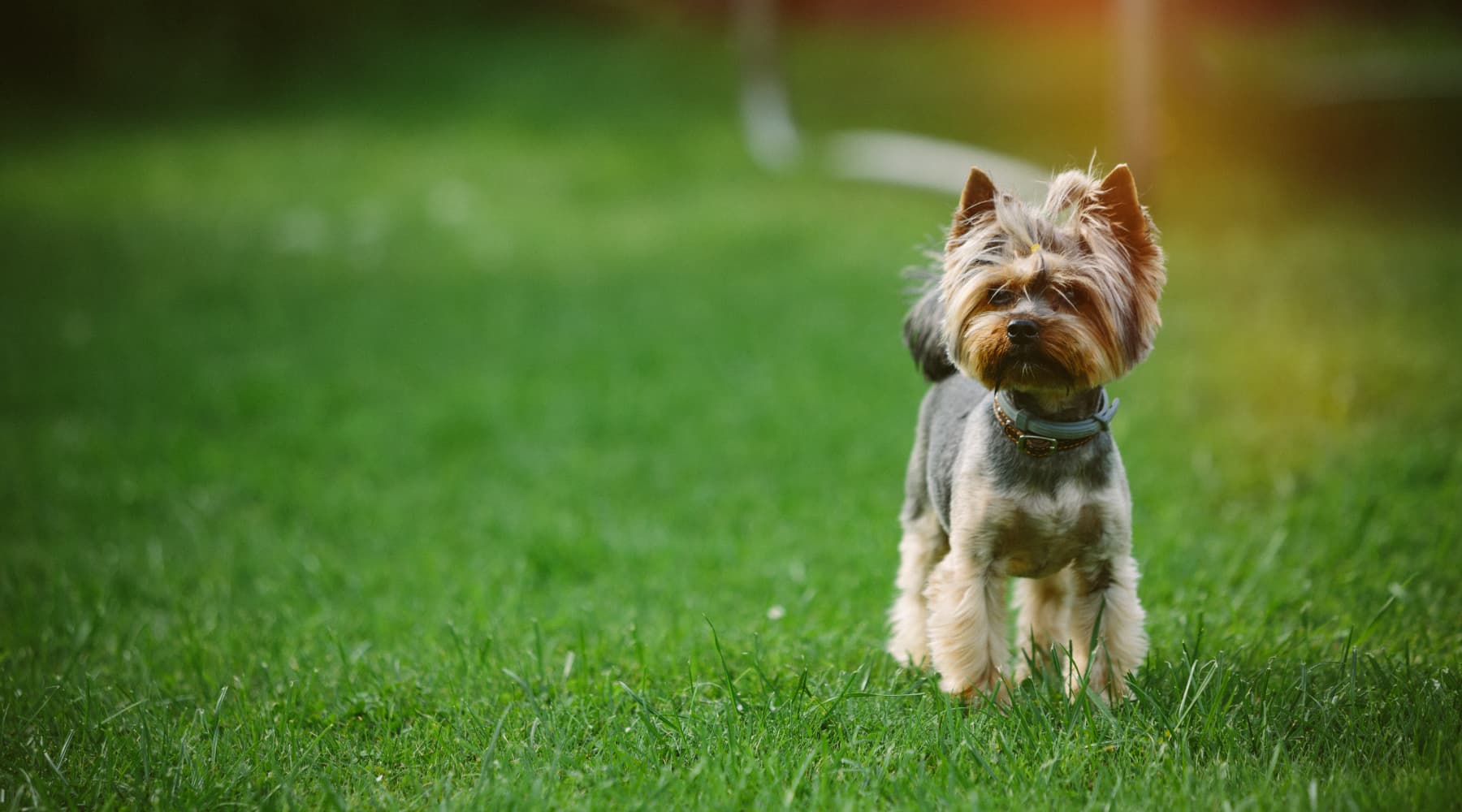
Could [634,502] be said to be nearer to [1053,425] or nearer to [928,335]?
[928,335]

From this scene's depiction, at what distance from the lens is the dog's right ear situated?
364cm

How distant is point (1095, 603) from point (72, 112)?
22.3m

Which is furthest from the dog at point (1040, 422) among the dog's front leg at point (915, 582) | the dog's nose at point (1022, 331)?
the dog's front leg at point (915, 582)

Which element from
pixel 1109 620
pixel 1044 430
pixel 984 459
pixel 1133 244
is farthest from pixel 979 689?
pixel 1133 244

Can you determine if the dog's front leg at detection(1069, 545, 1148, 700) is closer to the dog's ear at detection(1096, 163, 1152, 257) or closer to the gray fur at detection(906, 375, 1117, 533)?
the gray fur at detection(906, 375, 1117, 533)

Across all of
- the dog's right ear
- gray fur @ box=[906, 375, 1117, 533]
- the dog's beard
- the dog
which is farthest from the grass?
the dog's right ear

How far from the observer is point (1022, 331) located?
3.39 meters

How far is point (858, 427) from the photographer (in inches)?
313

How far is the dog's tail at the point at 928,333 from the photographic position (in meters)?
4.11

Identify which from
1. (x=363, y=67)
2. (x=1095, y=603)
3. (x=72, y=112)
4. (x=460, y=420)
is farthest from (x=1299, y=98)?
(x=72, y=112)

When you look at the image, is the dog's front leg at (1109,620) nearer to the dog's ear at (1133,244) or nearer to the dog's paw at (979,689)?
the dog's paw at (979,689)

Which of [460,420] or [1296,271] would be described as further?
[1296,271]

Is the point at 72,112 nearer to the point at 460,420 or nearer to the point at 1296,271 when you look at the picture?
the point at 460,420

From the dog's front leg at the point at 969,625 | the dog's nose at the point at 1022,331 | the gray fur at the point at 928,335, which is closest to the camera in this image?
the dog's nose at the point at 1022,331
